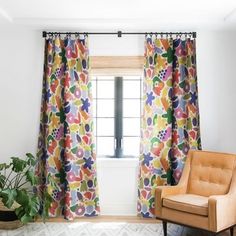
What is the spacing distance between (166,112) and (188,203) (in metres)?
1.22

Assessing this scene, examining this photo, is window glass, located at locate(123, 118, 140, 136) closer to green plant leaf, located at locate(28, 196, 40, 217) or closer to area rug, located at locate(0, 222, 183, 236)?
area rug, located at locate(0, 222, 183, 236)

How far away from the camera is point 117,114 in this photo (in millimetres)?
4223

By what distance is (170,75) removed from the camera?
394 cm

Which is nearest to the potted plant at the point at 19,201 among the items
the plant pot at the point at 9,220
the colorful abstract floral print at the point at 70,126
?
the plant pot at the point at 9,220

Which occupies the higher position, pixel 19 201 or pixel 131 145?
pixel 131 145

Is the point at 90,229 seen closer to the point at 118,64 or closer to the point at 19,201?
the point at 19,201

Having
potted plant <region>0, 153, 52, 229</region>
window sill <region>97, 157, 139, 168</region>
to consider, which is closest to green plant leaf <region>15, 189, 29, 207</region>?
potted plant <region>0, 153, 52, 229</region>

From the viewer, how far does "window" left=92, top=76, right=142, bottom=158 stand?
13.9ft

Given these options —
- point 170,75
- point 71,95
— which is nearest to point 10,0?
point 71,95

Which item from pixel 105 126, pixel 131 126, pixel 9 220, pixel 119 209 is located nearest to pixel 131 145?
pixel 131 126

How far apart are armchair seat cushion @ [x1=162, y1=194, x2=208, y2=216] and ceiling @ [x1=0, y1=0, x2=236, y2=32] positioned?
6.45 ft

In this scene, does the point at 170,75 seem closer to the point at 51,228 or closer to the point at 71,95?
the point at 71,95

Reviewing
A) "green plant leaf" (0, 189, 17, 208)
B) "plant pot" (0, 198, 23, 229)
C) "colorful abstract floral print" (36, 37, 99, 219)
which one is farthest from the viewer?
"colorful abstract floral print" (36, 37, 99, 219)

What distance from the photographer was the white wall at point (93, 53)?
4.05m
